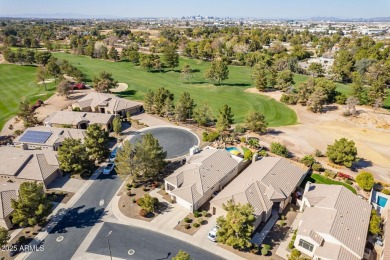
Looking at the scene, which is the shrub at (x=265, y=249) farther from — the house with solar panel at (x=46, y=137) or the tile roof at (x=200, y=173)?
the house with solar panel at (x=46, y=137)

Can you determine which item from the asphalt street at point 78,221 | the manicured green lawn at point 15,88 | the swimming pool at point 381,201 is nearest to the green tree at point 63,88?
the manicured green lawn at point 15,88

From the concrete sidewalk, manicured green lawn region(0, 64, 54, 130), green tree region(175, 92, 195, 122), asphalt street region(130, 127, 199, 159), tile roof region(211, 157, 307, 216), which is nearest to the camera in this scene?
the concrete sidewalk

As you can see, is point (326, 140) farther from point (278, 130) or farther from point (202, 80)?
point (202, 80)

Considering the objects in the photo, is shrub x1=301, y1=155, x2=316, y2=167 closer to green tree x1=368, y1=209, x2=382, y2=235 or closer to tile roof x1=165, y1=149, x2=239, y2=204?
tile roof x1=165, y1=149, x2=239, y2=204

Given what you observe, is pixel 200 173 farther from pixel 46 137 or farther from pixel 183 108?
pixel 46 137

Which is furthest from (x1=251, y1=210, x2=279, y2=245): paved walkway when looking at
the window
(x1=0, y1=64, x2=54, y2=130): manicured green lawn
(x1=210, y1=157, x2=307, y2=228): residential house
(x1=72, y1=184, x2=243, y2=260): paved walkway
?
(x1=0, y1=64, x2=54, y2=130): manicured green lawn

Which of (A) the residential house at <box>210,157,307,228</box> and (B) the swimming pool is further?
(B) the swimming pool
